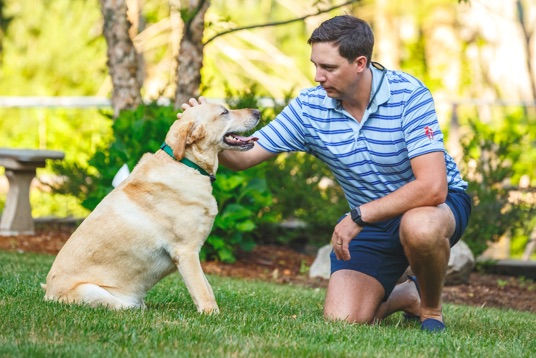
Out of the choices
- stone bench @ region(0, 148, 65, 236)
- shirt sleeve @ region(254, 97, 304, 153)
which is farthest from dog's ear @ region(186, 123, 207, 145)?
stone bench @ region(0, 148, 65, 236)

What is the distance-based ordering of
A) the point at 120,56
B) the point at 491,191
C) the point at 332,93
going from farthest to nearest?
1. the point at 120,56
2. the point at 491,191
3. the point at 332,93

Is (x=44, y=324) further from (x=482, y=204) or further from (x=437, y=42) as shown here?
(x=437, y=42)

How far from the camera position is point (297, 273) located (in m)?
8.20

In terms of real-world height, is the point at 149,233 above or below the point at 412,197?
below

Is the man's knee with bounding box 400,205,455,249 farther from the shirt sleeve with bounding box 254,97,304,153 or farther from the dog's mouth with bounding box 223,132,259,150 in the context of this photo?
the dog's mouth with bounding box 223,132,259,150

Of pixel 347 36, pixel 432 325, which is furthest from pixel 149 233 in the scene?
pixel 432 325

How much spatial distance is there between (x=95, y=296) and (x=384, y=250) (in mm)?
1695

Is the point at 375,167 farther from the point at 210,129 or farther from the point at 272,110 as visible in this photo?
the point at 272,110

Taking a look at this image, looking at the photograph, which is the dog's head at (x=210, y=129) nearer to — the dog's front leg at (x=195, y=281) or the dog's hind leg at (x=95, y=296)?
the dog's front leg at (x=195, y=281)

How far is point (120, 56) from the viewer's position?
8500mm

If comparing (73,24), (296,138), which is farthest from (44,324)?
(73,24)

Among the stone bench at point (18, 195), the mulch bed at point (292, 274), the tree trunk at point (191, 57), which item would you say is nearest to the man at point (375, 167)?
the mulch bed at point (292, 274)

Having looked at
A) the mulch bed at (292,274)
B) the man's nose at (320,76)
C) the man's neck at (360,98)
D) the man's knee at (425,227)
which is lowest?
the mulch bed at (292,274)

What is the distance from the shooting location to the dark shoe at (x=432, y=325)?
4.55 metres
